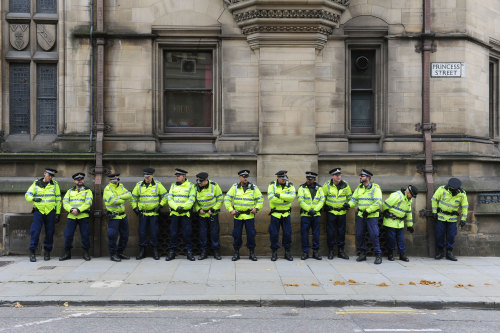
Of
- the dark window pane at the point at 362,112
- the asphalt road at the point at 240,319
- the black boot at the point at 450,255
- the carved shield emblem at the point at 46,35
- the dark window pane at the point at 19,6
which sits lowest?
the asphalt road at the point at 240,319

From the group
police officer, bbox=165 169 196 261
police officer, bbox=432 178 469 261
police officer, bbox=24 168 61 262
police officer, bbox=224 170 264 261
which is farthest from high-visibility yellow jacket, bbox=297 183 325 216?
police officer, bbox=24 168 61 262

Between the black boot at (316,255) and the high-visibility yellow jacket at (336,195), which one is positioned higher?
the high-visibility yellow jacket at (336,195)

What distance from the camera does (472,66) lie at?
12.2 metres

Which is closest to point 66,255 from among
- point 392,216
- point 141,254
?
point 141,254

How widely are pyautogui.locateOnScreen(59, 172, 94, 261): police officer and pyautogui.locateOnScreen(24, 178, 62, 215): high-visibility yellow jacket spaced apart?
0.86 feet

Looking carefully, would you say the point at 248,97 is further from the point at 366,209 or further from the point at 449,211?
the point at 449,211

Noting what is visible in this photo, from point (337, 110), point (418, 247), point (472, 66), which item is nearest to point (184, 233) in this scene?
point (337, 110)

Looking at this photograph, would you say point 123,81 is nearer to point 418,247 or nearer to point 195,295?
point 195,295

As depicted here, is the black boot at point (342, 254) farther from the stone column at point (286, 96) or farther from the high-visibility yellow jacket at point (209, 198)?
the high-visibility yellow jacket at point (209, 198)

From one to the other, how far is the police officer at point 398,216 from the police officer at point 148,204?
16.7 feet

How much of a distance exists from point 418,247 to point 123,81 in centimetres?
819

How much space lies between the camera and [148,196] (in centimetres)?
1106

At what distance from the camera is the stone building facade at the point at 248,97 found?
11695mm

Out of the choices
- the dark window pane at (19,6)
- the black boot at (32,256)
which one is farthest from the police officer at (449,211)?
the dark window pane at (19,6)
